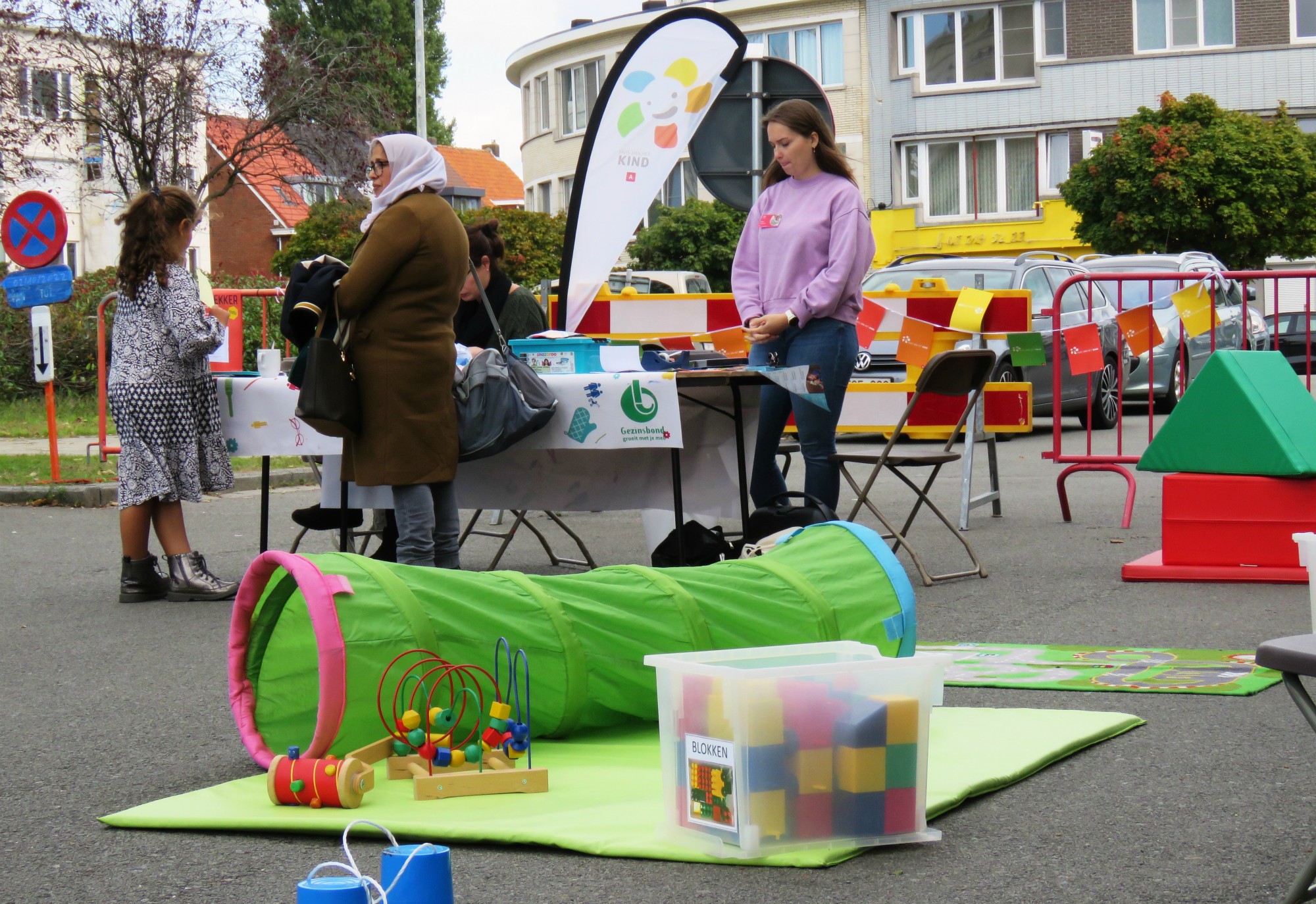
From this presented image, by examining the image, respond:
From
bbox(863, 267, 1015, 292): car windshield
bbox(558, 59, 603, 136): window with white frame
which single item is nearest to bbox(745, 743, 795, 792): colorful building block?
bbox(863, 267, 1015, 292): car windshield

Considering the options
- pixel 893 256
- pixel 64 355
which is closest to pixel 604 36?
pixel 893 256

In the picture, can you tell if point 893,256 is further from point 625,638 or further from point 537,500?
point 625,638

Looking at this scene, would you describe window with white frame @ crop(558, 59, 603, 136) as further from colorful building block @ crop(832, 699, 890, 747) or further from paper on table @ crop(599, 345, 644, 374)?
colorful building block @ crop(832, 699, 890, 747)

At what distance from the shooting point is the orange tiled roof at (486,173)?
2869 inches

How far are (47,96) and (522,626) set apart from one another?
21.7 m

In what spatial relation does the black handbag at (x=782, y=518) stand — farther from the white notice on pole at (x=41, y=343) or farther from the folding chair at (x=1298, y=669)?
the white notice on pole at (x=41, y=343)

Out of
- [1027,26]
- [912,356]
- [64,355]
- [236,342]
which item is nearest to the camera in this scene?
[912,356]

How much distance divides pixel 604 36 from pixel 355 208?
23106 mm

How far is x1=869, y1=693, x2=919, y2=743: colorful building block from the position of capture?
3354 millimetres

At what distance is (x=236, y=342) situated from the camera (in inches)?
472

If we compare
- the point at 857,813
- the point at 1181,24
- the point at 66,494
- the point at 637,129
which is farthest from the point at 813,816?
the point at 1181,24

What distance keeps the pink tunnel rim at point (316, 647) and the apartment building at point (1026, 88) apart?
1518 inches

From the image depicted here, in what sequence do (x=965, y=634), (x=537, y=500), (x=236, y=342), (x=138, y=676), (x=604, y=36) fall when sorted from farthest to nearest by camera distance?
1. (x=604, y=36)
2. (x=236, y=342)
3. (x=537, y=500)
4. (x=965, y=634)
5. (x=138, y=676)

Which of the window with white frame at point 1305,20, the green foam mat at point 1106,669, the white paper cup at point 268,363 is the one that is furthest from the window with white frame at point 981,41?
the green foam mat at point 1106,669
